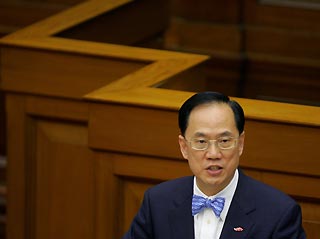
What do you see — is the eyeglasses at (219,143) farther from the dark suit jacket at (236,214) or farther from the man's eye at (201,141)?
the dark suit jacket at (236,214)

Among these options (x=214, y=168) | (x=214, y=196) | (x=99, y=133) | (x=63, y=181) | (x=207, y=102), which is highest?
(x=207, y=102)

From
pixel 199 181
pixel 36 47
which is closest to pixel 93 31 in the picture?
pixel 36 47

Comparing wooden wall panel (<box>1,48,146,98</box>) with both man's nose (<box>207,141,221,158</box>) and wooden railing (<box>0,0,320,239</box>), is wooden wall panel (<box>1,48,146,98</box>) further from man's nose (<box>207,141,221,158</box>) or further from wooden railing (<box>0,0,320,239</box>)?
man's nose (<box>207,141,221,158</box>)

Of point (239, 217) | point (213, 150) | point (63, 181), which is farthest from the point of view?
point (63, 181)

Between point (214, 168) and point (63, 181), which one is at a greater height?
point (214, 168)

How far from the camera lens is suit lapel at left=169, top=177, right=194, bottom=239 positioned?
8.87 ft

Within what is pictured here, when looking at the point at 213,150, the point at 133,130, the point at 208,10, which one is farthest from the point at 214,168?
the point at 208,10

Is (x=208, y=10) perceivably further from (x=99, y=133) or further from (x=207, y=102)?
(x=207, y=102)

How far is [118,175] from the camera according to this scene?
365 centimetres

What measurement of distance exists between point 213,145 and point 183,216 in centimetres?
26

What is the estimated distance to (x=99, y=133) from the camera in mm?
3629

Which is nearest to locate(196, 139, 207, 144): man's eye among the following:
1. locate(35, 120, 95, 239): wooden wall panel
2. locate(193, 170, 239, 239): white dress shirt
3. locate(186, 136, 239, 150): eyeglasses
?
locate(186, 136, 239, 150): eyeglasses

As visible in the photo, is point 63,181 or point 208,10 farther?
point 208,10

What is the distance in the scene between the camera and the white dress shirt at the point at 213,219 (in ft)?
8.85
